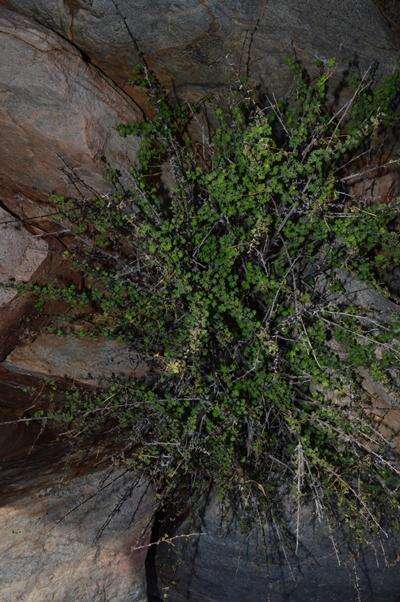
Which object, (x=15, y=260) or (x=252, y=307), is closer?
(x=252, y=307)

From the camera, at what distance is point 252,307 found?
3.68 metres

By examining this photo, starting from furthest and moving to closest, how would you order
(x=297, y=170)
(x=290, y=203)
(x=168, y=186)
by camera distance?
(x=168, y=186), (x=290, y=203), (x=297, y=170)

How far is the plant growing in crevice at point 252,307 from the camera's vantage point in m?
3.21

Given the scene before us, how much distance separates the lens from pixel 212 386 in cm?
338

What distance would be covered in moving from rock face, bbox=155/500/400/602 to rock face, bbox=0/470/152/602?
391mm

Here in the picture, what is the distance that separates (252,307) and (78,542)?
6.87ft

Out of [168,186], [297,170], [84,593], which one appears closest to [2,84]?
[168,186]

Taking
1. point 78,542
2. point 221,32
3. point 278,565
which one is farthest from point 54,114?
point 278,565

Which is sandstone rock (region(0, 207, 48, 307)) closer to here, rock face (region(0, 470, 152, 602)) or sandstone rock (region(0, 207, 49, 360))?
sandstone rock (region(0, 207, 49, 360))

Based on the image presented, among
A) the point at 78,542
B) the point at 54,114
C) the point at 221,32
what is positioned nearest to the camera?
the point at 221,32

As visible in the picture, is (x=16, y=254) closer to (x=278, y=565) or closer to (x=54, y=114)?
(x=54, y=114)

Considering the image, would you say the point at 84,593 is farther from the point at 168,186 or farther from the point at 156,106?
the point at 156,106

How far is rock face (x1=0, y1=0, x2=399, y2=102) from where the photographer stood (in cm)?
325

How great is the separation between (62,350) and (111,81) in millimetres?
2230
